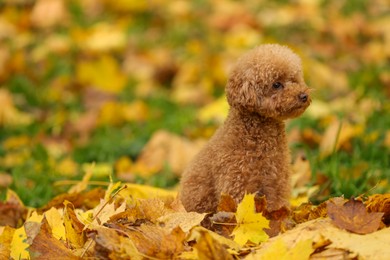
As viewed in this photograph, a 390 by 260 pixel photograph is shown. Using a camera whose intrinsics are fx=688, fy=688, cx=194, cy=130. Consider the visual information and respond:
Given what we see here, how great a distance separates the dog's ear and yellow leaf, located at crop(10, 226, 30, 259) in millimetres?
1036

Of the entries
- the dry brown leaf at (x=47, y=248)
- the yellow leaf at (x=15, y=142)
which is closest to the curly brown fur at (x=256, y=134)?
the dry brown leaf at (x=47, y=248)

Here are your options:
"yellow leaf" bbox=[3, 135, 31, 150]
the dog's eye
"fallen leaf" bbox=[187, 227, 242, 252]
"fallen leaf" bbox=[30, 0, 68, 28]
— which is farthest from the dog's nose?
"fallen leaf" bbox=[30, 0, 68, 28]

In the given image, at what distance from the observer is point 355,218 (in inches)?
98.5

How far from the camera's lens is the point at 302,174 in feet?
12.1

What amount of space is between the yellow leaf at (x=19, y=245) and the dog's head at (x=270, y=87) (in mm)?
1052

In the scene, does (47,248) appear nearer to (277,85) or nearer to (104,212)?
(104,212)

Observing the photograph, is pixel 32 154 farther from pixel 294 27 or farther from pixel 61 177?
pixel 294 27

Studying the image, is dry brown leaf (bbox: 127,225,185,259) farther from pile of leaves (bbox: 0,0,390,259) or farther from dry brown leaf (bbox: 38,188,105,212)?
dry brown leaf (bbox: 38,188,105,212)

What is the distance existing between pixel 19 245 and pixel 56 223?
0.19m

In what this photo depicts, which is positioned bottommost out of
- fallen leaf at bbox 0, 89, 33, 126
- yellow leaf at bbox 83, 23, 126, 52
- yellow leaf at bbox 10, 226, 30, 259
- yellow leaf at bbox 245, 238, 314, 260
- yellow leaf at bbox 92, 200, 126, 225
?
fallen leaf at bbox 0, 89, 33, 126

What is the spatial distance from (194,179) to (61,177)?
61.4 inches

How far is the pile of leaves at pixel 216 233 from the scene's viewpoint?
237 centimetres

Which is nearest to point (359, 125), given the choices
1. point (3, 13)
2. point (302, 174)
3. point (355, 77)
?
point (302, 174)

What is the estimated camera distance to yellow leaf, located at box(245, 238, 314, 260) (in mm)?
2291
